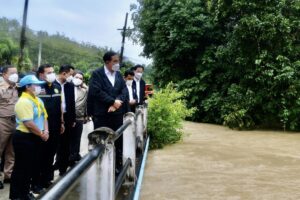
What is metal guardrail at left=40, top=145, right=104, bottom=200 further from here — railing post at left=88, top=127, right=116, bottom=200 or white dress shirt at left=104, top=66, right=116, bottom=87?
white dress shirt at left=104, top=66, right=116, bottom=87

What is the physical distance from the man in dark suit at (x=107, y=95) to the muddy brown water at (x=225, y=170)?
3.51ft

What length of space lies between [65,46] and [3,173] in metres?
48.6

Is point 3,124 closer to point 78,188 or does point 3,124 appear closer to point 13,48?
point 78,188

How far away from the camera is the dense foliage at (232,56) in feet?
44.9

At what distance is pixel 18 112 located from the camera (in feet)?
14.6

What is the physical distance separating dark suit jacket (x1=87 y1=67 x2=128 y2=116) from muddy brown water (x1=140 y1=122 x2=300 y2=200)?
49.4 inches

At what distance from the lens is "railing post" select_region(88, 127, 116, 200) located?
8.56 feet

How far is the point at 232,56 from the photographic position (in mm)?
15109

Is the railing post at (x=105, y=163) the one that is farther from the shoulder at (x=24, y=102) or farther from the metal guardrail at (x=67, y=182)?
the shoulder at (x=24, y=102)

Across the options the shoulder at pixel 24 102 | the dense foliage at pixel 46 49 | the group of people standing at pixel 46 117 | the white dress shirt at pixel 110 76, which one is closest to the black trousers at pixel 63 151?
the group of people standing at pixel 46 117

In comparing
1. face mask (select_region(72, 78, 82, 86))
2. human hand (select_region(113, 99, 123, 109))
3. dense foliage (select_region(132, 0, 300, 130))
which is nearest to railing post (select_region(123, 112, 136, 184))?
human hand (select_region(113, 99, 123, 109))

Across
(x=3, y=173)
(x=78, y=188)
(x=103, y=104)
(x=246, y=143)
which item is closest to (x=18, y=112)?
(x=103, y=104)

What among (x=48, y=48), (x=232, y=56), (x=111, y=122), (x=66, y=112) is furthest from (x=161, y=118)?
(x=48, y=48)

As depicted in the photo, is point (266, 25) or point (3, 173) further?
point (266, 25)
